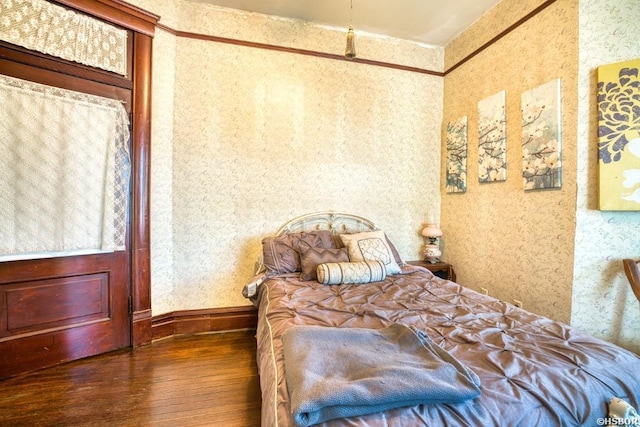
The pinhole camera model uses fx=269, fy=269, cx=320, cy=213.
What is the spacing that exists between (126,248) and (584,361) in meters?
2.87

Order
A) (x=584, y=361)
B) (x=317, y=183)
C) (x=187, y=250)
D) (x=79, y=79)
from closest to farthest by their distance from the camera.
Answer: (x=584, y=361)
(x=79, y=79)
(x=187, y=250)
(x=317, y=183)

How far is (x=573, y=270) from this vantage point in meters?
1.86

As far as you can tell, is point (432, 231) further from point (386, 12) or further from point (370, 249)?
point (386, 12)

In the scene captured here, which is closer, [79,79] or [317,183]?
[79,79]

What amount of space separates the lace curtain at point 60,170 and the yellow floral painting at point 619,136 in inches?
138

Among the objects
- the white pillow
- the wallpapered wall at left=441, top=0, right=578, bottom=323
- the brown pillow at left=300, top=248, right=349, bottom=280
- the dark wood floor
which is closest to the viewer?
the dark wood floor

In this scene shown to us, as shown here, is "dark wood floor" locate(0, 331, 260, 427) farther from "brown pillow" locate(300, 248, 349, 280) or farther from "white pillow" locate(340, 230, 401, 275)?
"white pillow" locate(340, 230, 401, 275)

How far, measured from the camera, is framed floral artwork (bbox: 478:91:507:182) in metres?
2.43

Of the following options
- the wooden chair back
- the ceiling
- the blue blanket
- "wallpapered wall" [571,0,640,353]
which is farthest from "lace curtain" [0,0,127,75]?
the wooden chair back

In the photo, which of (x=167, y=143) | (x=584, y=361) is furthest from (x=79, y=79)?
(x=584, y=361)

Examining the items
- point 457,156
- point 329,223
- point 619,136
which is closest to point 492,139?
point 457,156

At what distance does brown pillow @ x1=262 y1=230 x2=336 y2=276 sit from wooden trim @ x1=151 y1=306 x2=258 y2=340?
0.67 metres

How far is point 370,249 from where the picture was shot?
234cm

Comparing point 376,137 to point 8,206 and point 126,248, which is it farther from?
point 8,206
